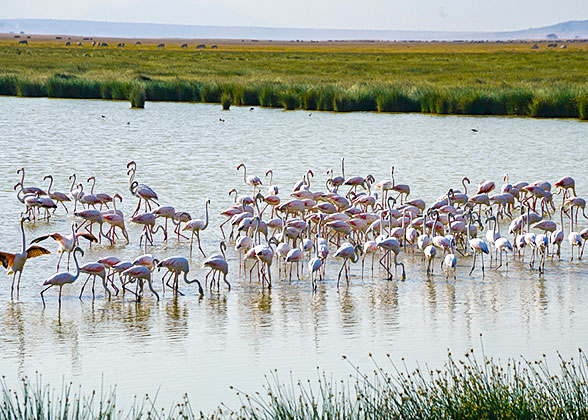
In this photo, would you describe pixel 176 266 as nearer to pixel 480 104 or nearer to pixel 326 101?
pixel 480 104

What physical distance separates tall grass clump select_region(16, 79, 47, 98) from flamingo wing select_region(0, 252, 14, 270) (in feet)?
98.8

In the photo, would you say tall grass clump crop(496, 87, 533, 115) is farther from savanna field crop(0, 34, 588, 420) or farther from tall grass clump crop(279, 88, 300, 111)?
tall grass clump crop(279, 88, 300, 111)

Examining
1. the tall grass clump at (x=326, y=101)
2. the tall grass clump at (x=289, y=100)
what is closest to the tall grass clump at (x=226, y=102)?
the tall grass clump at (x=289, y=100)

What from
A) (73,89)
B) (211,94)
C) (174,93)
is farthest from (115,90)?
(211,94)

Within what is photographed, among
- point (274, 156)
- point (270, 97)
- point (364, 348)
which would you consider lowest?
point (364, 348)

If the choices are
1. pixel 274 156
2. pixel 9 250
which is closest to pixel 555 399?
pixel 9 250

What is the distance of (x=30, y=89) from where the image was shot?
122 feet

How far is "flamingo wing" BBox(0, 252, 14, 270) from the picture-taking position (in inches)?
333

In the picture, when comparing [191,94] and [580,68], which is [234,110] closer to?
→ [191,94]

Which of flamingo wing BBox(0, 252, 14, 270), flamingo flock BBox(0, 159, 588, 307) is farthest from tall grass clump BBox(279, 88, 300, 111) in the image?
flamingo wing BBox(0, 252, 14, 270)

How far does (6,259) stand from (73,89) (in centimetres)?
2885

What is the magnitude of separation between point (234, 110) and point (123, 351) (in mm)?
25736

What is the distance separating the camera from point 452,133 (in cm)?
2481

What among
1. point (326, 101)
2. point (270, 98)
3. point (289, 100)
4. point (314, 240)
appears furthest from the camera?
point (270, 98)
